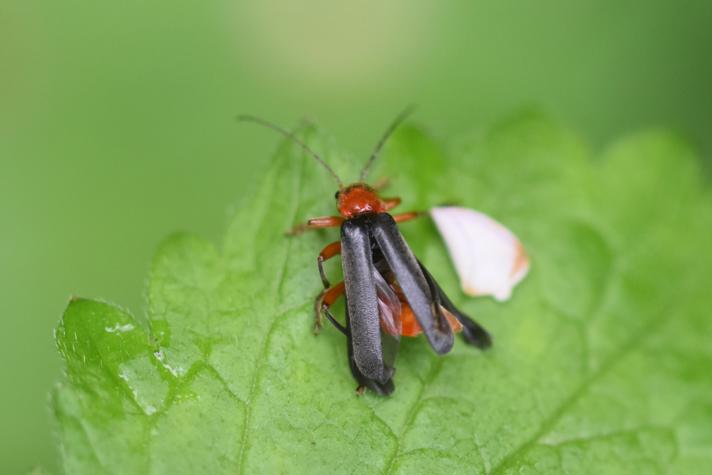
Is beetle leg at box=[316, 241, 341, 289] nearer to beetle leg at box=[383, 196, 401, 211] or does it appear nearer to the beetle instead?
the beetle

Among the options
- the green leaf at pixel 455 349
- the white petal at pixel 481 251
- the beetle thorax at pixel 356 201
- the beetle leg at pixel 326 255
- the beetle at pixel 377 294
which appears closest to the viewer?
the green leaf at pixel 455 349

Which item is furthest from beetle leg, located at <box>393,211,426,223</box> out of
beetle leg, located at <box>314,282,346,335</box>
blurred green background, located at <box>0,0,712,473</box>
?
blurred green background, located at <box>0,0,712,473</box>

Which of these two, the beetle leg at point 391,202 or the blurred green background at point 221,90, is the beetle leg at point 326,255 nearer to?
the beetle leg at point 391,202

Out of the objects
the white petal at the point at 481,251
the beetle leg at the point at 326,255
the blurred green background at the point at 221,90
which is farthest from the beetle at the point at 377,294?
the blurred green background at the point at 221,90

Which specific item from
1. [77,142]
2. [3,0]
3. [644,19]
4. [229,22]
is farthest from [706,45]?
[3,0]

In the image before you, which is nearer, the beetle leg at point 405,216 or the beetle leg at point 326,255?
the beetle leg at point 326,255
